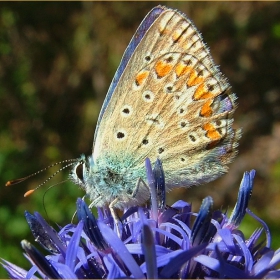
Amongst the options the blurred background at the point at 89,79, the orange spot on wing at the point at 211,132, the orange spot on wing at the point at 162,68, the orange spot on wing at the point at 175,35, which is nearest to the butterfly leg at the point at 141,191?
the orange spot on wing at the point at 211,132

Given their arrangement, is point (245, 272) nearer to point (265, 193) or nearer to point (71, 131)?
point (265, 193)

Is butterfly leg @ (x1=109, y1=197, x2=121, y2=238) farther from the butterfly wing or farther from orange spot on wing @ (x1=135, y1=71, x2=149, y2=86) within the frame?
orange spot on wing @ (x1=135, y1=71, x2=149, y2=86)

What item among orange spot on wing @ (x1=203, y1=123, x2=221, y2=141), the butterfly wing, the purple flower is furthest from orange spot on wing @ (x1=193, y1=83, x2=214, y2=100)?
the purple flower

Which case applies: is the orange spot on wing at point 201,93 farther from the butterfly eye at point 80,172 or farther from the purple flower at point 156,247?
the butterfly eye at point 80,172

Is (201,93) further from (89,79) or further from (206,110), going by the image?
(89,79)

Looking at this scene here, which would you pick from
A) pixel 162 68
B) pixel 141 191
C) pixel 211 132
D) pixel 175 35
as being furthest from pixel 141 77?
pixel 141 191

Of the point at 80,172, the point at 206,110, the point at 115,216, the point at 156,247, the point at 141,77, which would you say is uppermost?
the point at 141,77
